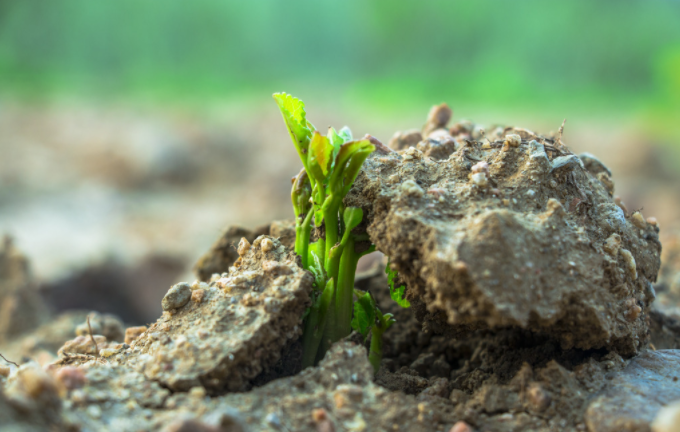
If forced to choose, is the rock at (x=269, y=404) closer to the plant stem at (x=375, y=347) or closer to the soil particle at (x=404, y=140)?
the plant stem at (x=375, y=347)

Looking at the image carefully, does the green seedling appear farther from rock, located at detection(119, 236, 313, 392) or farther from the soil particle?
the soil particle

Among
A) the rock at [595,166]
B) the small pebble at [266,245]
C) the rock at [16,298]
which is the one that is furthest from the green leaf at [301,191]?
the rock at [16,298]

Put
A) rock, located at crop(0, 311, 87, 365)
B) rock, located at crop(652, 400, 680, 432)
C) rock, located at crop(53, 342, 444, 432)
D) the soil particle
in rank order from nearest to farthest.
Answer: rock, located at crop(652, 400, 680, 432) < rock, located at crop(53, 342, 444, 432) < the soil particle < rock, located at crop(0, 311, 87, 365)

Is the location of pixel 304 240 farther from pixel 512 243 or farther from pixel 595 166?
pixel 595 166

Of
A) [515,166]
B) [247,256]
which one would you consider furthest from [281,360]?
[515,166]

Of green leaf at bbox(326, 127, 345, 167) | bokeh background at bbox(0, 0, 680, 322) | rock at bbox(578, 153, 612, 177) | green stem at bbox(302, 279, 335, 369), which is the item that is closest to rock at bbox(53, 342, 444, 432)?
green stem at bbox(302, 279, 335, 369)

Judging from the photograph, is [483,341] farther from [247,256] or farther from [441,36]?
[441,36]
